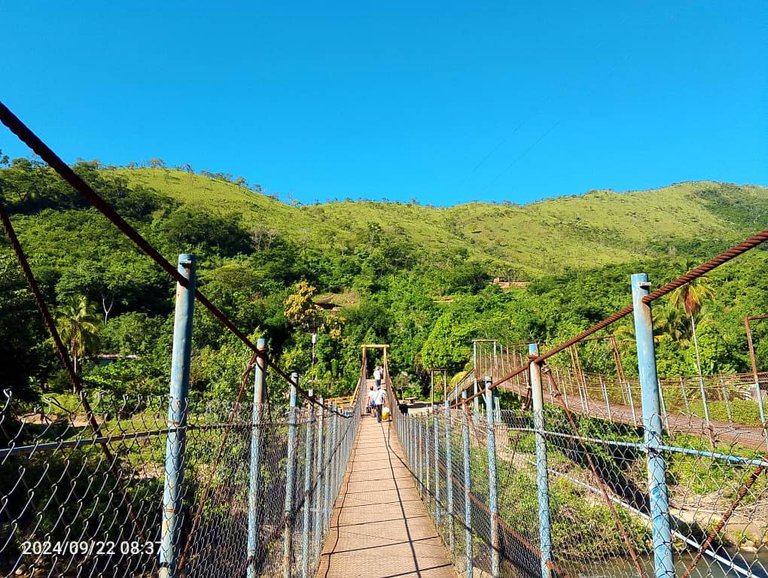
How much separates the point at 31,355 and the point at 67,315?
16012mm

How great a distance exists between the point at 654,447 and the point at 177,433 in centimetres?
150

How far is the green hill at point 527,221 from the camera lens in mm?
64562

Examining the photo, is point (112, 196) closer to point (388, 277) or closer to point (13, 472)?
point (388, 277)

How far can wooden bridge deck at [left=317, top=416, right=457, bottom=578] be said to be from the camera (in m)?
4.00

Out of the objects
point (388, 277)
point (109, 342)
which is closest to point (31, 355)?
point (109, 342)

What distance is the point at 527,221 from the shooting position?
8812 centimetres

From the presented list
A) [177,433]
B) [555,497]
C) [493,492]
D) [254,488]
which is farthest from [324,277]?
[177,433]

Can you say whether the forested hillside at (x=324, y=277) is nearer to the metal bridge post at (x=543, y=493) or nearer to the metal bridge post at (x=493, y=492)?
the metal bridge post at (x=493, y=492)

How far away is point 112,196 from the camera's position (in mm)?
57594

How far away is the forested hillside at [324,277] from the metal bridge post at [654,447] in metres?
3.97

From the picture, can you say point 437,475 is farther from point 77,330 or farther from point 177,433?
point 77,330

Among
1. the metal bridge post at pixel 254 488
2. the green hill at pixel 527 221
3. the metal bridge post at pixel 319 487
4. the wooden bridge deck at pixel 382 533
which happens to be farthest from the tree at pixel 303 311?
the metal bridge post at pixel 254 488

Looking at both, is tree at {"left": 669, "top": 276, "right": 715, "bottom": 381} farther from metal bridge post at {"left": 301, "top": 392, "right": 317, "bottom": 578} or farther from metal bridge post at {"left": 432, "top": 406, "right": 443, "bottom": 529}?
metal bridge post at {"left": 301, "top": 392, "right": 317, "bottom": 578}

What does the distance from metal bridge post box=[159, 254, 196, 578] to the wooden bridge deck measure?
2887 millimetres
